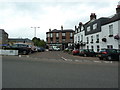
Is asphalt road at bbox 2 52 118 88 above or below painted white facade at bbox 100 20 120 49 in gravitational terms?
below

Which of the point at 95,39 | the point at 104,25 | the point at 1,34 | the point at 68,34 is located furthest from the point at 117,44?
the point at 1,34

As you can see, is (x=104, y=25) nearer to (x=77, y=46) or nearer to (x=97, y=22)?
(x=97, y=22)

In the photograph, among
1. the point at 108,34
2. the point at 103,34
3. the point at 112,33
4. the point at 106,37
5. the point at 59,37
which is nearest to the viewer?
the point at 112,33

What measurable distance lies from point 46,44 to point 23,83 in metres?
79.3

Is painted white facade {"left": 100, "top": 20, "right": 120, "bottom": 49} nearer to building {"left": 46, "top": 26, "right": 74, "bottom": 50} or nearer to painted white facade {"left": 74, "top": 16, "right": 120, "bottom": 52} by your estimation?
painted white facade {"left": 74, "top": 16, "right": 120, "bottom": 52}

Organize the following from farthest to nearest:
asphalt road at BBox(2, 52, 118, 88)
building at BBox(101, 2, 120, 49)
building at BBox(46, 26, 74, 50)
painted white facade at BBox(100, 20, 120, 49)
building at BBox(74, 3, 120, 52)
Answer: building at BBox(46, 26, 74, 50) < building at BBox(74, 3, 120, 52) < painted white facade at BBox(100, 20, 120, 49) < building at BBox(101, 2, 120, 49) < asphalt road at BBox(2, 52, 118, 88)

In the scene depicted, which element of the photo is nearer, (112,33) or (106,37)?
(112,33)

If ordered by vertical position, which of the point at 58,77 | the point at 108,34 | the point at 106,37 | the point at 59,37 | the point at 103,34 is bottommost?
the point at 58,77

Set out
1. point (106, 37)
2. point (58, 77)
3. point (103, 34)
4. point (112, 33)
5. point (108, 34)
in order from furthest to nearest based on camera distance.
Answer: point (103, 34)
point (106, 37)
point (108, 34)
point (112, 33)
point (58, 77)

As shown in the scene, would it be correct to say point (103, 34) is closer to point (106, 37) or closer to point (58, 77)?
point (106, 37)

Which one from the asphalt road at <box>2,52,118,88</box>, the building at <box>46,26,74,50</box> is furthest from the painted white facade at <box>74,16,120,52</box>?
the building at <box>46,26,74,50</box>

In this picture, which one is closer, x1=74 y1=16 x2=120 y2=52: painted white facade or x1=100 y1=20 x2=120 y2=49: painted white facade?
x1=100 y1=20 x2=120 y2=49: painted white facade

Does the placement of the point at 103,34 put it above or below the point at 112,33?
above

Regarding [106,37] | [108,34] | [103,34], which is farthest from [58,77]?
[103,34]
